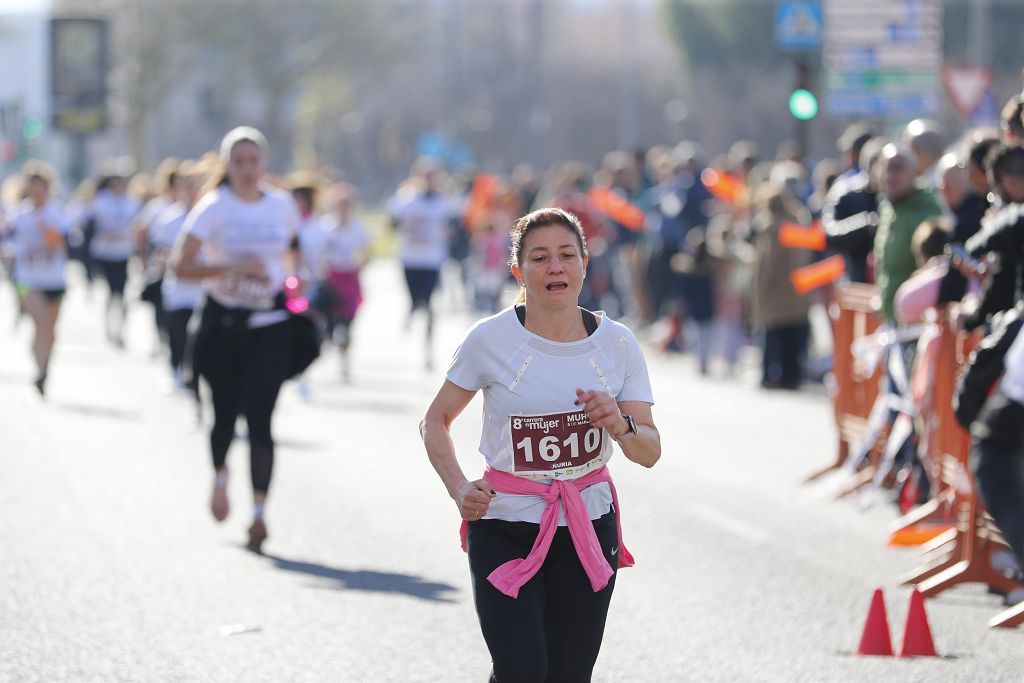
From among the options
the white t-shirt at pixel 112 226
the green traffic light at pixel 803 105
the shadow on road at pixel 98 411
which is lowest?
the shadow on road at pixel 98 411

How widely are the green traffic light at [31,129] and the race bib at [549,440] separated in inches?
2163

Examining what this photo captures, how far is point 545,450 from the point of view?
518 cm

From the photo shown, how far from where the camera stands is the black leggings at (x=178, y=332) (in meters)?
15.5

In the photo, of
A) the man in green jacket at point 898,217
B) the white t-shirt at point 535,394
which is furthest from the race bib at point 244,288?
the white t-shirt at point 535,394

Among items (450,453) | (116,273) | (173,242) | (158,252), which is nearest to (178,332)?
(173,242)

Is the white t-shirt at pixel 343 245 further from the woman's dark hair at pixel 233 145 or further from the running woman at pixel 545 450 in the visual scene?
the running woman at pixel 545 450

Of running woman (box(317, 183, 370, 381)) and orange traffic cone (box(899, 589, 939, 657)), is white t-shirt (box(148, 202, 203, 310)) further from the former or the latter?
orange traffic cone (box(899, 589, 939, 657))

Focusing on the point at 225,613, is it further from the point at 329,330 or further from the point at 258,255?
the point at 329,330

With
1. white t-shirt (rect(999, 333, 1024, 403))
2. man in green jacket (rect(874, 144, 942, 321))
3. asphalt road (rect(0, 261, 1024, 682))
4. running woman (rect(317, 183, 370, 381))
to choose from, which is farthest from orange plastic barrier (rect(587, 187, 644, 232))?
white t-shirt (rect(999, 333, 1024, 403))

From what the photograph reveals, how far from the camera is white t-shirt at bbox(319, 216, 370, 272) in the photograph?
1750cm

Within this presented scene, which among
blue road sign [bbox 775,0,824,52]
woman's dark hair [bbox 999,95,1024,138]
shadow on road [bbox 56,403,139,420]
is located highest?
blue road sign [bbox 775,0,824,52]

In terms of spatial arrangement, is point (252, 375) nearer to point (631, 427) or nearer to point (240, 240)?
point (240, 240)

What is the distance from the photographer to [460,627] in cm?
755

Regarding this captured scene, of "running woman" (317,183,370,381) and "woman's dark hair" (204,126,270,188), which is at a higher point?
"woman's dark hair" (204,126,270,188)
